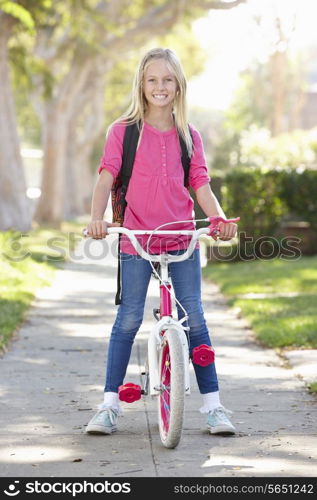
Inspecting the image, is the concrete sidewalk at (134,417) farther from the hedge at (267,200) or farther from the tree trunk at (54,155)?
the tree trunk at (54,155)

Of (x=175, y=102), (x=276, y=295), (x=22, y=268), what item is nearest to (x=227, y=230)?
(x=175, y=102)

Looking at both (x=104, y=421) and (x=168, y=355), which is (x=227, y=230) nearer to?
(x=168, y=355)

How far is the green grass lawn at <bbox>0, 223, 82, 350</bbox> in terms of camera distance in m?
10.5

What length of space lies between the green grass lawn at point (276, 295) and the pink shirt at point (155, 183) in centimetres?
329

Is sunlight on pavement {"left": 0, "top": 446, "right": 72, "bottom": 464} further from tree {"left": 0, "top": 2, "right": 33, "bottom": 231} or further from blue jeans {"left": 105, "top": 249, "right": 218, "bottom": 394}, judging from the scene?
tree {"left": 0, "top": 2, "right": 33, "bottom": 231}

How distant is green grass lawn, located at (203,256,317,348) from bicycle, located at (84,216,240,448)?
327cm

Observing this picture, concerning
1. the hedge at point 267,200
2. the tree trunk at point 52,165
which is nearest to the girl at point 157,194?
the hedge at point 267,200

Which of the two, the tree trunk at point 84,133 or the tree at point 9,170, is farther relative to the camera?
the tree trunk at point 84,133

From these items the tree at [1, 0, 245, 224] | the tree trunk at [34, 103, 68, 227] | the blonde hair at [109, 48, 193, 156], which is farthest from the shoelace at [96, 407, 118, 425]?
the tree trunk at [34, 103, 68, 227]

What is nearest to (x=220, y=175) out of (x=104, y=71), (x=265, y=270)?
(x=265, y=270)

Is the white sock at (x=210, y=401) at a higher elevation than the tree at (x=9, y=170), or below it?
higher

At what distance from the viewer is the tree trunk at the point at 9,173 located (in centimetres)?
2267

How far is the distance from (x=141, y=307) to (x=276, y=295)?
22.5ft

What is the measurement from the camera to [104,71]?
3578 cm
